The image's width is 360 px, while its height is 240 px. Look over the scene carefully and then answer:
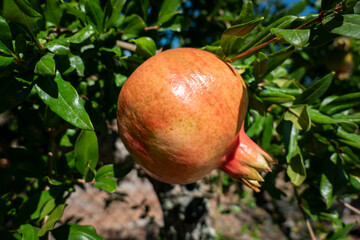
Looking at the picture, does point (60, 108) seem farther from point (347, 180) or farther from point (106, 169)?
point (347, 180)

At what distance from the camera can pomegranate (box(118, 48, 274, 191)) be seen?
53 centimetres

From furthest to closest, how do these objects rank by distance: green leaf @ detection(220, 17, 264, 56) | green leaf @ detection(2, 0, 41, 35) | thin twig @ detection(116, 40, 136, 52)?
thin twig @ detection(116, 40, 136, 52), green leaf @ detection(220, 17, 264, 56), green leaf @ detection(2, 0, 41, 35)

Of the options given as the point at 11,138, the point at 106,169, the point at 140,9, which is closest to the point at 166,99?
the point at 106,169

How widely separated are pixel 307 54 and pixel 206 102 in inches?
56.5

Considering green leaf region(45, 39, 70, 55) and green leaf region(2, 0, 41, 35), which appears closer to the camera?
green leaf region(2, 0, 41, 35)

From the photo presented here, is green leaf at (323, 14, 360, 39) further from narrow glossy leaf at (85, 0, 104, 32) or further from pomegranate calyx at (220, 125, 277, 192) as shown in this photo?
narrow glossy leaf at (85, 0, 104, 32)

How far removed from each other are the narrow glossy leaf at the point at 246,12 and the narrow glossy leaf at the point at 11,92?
1.71ft

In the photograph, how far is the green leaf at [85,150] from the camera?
0.72m

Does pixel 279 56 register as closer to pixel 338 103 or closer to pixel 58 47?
pixel 338 103

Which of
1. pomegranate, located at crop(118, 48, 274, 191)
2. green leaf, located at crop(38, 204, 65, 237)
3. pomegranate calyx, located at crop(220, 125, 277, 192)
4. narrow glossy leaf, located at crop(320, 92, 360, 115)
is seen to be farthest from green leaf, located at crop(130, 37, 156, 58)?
narrow glossy leaf, located at crop(320, 92, 360, 115)

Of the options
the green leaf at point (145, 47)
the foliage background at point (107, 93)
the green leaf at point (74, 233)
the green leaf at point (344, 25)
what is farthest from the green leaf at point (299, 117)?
the green leaf at point (74, 233)

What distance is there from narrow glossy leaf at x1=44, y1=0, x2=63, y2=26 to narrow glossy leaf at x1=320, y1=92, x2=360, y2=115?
86cm

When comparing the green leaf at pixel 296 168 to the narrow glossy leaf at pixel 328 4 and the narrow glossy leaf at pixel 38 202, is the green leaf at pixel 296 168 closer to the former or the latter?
the narrow glossy leaf at pixel 328 4

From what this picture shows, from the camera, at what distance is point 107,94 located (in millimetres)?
890
